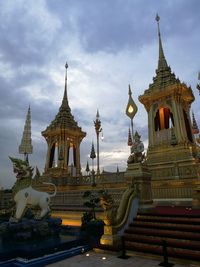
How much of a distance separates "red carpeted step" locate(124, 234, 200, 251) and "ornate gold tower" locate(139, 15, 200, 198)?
34.1 feet

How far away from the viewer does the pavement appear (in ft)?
19.0

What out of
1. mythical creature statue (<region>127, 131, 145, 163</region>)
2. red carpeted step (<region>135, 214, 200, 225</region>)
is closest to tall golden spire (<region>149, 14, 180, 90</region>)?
mythical creature statue (<region>127, 131, 145, 163</region>)

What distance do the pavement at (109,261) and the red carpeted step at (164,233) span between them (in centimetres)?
88

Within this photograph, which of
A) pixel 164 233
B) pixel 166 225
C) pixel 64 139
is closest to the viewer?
pixel 164 233

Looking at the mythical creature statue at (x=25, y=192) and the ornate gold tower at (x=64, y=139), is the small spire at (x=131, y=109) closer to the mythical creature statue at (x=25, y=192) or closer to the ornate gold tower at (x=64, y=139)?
the mythical creature statue at (x=25, y=192)

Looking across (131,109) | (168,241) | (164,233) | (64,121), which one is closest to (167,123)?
(131,109)

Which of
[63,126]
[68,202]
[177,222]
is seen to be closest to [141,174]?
[177,222]

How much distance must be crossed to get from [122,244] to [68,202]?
9485 mm

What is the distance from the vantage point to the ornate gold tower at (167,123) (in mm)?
19172

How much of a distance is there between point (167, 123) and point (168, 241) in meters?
18.8

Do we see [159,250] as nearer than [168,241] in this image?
Yes

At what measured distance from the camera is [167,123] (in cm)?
2417

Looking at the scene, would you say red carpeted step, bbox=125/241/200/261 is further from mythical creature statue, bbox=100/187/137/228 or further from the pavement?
mythical creature statue, bbox=100/187/137/228

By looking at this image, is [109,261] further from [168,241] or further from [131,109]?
[131,109]
